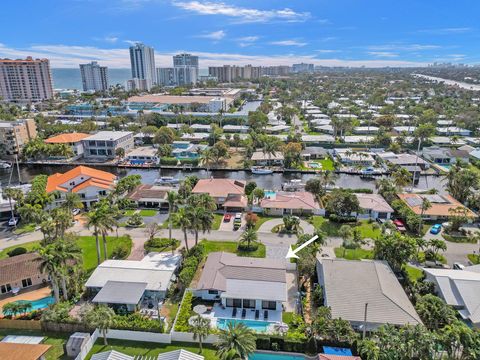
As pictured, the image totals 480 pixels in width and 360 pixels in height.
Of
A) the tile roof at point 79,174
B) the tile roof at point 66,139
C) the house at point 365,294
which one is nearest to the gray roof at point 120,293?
→ the house at point 365,294

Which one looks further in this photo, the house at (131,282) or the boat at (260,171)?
the boat at (260,171)

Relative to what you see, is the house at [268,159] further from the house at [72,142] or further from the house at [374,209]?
the house at [72,142]

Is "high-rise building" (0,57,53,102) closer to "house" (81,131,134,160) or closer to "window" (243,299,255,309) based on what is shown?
"house" (81,131,134,160)

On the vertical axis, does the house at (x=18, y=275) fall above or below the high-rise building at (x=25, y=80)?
below

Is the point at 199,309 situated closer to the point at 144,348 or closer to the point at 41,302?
the point at 144,348

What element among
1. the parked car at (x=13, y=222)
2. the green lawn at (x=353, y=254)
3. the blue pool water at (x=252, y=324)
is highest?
the parked car at (x=13, y=222)

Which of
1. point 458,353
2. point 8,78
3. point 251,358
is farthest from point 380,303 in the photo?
point 8,78

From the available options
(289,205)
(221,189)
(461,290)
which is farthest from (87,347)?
(221,189)
